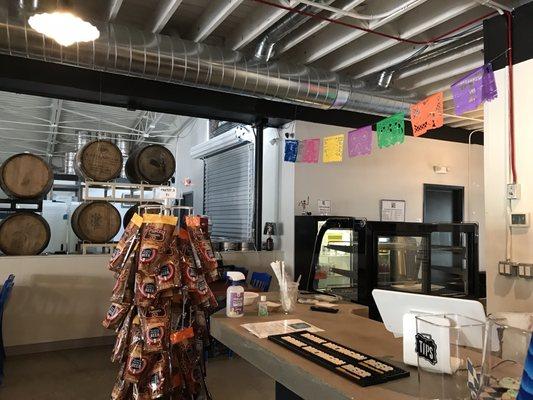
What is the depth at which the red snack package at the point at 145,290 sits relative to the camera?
2709 mm

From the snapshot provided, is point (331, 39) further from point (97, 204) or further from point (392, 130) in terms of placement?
point (97, 204)

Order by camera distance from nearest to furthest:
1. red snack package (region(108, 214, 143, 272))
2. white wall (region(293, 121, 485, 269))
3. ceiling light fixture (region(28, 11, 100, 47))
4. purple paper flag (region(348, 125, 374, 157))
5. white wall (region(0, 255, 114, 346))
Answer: ceiling light fixture (region(28, 11, 100, 47)) < red snack package (region(108, 214, 143, 272)) < white wall (region(0, 255, 114, 346)) < purple paper flag (region(348, 125, 374, 157)) < white wall (region(293, 121, 485, 269))

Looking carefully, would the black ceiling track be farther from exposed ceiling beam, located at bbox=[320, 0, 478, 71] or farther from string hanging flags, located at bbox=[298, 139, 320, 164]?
exposed ceiling beam, located at bbox=[320, 0, 478, 71]

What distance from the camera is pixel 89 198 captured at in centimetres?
507

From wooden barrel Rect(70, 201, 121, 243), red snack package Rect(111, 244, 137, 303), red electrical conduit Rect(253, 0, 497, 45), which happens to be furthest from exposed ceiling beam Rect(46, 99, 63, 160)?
red snack package Rect(111, 244, 137, 303)

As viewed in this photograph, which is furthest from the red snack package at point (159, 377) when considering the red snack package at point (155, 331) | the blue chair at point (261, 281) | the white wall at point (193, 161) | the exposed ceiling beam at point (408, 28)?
the white wall at point (193, 161)

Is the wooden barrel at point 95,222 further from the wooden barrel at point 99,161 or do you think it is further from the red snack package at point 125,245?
the red snack package at point 125,245

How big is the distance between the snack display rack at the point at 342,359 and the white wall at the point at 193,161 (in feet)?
23.2

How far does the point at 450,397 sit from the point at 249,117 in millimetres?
5008

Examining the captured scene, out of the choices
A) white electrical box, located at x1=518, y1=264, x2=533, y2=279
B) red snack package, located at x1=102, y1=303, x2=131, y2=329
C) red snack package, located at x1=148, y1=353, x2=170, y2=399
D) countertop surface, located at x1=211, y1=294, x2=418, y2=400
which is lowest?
red snack package, located at x1=148, y1=353, x2=170, y2=399

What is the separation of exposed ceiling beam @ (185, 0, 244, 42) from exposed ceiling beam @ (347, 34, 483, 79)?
1.98 meters

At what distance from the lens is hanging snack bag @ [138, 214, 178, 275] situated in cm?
272

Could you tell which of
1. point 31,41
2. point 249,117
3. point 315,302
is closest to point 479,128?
point 249,117

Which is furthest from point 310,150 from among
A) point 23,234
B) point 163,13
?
point 23,234
